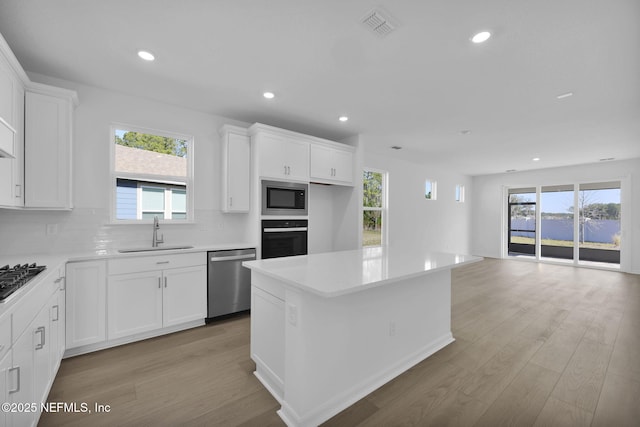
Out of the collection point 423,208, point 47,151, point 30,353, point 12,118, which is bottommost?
point 30,353

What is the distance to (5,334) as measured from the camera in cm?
121

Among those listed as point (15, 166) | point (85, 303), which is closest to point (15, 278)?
point (85, 303)

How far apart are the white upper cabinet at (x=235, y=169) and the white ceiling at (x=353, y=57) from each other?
12.5 inches

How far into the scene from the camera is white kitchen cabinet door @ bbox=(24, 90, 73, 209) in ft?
7.98

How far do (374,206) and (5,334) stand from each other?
557 cm

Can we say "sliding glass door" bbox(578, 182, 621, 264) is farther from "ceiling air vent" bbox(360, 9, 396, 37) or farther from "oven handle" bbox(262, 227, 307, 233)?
"ceiling air vent" bbox(360, 9, 396, 37)

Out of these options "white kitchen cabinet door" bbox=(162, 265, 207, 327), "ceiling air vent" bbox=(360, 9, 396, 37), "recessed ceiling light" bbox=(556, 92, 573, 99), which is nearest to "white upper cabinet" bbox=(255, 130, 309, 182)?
"white kitchen cabinet door" bbox=(162, 265, 207, 327)

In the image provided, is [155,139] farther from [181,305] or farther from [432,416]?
[432,416]

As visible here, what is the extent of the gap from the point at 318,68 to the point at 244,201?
195 cm

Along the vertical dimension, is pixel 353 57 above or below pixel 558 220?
above

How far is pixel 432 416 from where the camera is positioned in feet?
5.88

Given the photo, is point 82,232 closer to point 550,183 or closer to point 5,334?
point 5,334

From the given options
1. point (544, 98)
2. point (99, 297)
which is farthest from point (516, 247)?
point (99, 297)

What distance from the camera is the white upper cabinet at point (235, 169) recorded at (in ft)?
11.9
